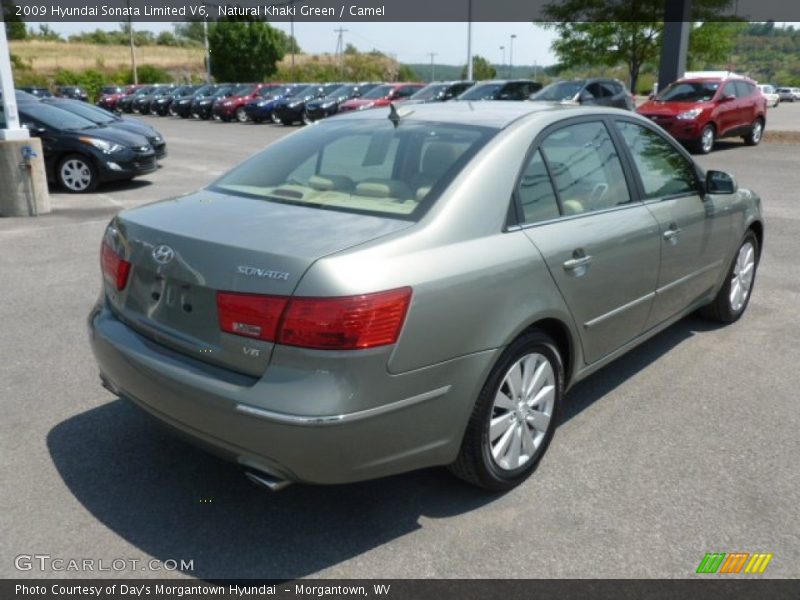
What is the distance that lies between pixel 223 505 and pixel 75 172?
10306mm

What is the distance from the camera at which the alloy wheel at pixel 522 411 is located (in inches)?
121

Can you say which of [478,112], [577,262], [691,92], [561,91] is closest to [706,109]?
[691,92]

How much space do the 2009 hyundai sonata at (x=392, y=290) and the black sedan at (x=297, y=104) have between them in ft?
82.5

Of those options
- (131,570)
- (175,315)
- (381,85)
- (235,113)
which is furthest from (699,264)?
(235,113)

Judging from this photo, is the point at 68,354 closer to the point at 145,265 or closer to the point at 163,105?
the point at 145,265

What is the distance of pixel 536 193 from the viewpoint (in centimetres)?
329

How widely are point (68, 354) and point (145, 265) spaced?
2195 mm

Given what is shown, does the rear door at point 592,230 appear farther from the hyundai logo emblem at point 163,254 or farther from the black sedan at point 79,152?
the black sedan at point 79,152

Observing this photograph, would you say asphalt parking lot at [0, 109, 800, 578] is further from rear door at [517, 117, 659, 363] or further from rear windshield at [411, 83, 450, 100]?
rear windshield at [411, 83, 450, 100]

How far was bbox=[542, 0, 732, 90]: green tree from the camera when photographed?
31531 millimetres

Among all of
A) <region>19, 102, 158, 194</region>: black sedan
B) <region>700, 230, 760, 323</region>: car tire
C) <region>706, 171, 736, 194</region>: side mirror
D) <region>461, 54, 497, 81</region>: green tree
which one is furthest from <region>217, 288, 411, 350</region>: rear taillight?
<region>461, 54, 497, 81</region>: green tree

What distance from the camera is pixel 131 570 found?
268cm

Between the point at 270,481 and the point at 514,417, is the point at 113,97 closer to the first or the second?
the point at 514,417

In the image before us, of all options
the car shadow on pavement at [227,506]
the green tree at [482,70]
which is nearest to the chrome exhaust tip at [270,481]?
the car shadow on pavement at [227,506]
